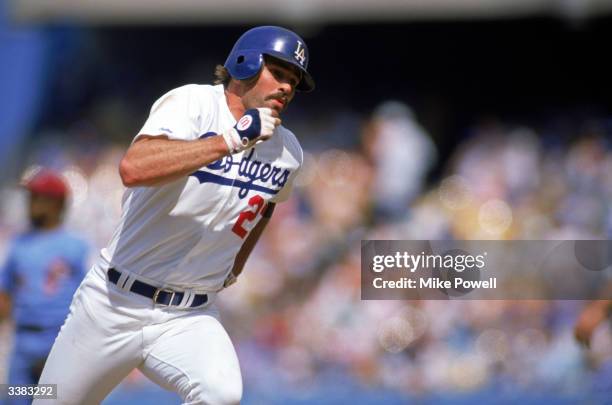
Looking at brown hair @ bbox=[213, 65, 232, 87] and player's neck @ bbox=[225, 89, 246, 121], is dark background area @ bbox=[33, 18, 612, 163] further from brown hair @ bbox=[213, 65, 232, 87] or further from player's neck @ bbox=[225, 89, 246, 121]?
player's neck @ bbox=[225, 89, 246, 121]

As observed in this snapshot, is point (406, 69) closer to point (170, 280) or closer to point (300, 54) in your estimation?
point (300, 54)

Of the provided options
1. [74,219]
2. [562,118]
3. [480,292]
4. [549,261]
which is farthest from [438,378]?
[74,219]

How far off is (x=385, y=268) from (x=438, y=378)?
6.30 ft

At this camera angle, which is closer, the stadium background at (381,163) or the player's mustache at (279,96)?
the player's mustache at (279,96)

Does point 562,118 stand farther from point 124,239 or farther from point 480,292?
point 124,239

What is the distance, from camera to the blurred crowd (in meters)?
9.51

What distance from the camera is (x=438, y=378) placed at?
376 inches

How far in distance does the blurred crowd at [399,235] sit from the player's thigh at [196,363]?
16.8 ft

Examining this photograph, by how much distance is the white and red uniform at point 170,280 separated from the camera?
419 cm

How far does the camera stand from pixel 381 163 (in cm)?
1112

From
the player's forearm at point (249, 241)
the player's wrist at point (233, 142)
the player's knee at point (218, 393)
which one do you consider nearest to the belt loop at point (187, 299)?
the player's knee at point (218, 393)

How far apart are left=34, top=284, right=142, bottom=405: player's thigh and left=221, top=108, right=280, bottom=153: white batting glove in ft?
3.29

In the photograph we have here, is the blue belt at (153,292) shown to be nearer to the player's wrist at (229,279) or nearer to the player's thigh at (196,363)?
the player's thigh at (196,363)

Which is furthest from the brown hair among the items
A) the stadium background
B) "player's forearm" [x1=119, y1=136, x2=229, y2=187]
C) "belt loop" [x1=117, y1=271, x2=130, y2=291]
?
the stadium background
